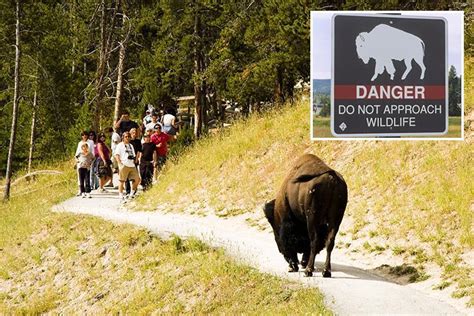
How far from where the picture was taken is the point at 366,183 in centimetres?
1664

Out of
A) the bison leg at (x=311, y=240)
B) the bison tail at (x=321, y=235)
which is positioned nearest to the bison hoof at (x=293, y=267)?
the bison leg at (x=311, y=240)

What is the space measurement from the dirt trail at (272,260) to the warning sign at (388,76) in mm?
2428

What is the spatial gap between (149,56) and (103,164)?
12.8 metres

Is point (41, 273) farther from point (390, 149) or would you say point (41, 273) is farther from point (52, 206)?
point (390, 149)

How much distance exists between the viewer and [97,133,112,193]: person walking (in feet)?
73.4

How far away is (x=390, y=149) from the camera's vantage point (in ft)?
57.2

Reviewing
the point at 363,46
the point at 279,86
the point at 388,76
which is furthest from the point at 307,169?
the point at 279,86

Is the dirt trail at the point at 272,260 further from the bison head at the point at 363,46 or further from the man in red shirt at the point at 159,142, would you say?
the bison head at the point at 363,46

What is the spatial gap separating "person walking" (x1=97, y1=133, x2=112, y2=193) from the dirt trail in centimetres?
109

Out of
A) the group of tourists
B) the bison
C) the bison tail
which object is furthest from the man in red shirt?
the bison tail

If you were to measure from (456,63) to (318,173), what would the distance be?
440cm

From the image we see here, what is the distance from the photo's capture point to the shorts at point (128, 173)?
20.6 meters

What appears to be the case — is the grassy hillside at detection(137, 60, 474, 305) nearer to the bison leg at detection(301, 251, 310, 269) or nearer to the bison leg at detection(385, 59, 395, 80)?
the bison leg at detection(301, 251, 310, 269)

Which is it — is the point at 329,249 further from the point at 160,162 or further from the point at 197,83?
the point at 197,83
